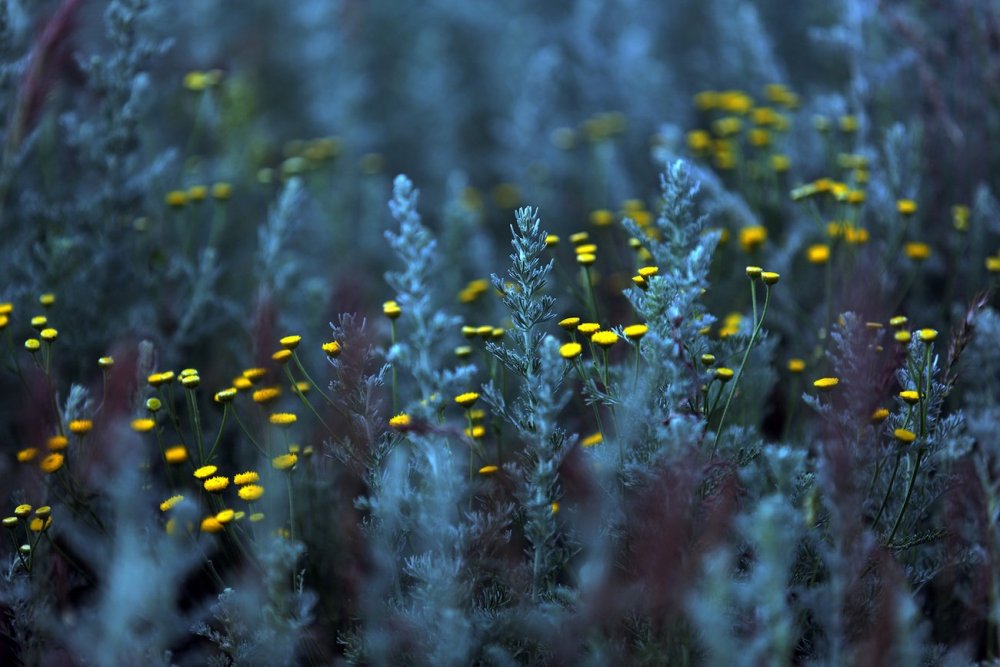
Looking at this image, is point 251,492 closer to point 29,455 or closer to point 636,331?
point 29,455

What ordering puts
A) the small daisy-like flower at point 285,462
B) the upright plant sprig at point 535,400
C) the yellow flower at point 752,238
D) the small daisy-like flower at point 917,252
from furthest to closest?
the yellow flower at point 752,238
the small daisy-like flower at point 917,252
the small daisy-like flower at point 285,462
the upright plant sprig at point 535,400

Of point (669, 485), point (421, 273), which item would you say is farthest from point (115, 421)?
point (669, 485)

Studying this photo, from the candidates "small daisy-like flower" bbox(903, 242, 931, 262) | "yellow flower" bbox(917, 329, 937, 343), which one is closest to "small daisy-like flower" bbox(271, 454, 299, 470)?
"yellow flower" bbox(917, 329, 937, 343)

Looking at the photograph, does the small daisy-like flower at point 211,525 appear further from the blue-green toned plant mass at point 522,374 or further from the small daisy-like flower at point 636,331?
the small daisy-like flower at point 636,331

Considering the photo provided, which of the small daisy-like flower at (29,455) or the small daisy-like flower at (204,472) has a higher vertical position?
the small daisy-like flower at (204,472)

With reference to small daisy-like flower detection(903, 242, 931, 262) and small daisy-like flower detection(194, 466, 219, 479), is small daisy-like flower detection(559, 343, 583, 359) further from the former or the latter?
small daisy-like flower detection(903, 242, 931, 262)

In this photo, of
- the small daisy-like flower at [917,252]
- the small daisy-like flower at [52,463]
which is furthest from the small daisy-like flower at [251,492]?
the small daisy-like flower at [917,252]

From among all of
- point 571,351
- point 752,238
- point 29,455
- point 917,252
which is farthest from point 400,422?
point 917,252

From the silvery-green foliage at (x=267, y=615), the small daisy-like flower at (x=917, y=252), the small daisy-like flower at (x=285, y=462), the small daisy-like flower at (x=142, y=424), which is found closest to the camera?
the silvery-green foliage at (x=267, y=615)
